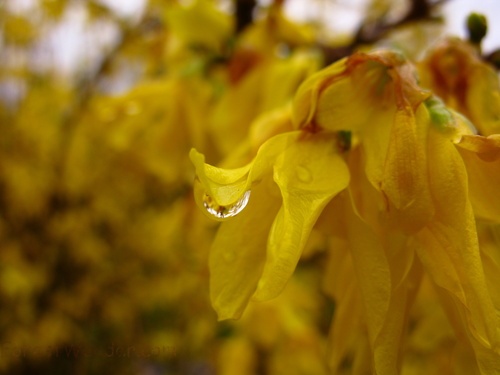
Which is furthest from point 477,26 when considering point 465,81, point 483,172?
point 483,172

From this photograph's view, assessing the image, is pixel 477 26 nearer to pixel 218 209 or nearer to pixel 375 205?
pixel 375 205

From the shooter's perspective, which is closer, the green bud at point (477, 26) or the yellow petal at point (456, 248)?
the yellow petal at point (456, 248)

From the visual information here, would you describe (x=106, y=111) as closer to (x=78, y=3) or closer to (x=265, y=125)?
(x=265, y=125)

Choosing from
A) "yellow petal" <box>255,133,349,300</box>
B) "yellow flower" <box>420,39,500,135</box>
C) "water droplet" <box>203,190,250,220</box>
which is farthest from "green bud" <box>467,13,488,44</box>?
"water droplet" <box>203,190,250,220</box>

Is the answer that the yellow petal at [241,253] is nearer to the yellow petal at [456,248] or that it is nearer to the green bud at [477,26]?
the yellow petal at [456,248]

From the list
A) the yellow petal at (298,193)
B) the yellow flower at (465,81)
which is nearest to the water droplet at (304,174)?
the yellow petal at (298,193)

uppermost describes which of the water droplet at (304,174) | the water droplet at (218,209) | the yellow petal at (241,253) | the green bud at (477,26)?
the green bud at (477,26)

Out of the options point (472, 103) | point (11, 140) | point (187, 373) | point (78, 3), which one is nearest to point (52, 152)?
point (11, 140)

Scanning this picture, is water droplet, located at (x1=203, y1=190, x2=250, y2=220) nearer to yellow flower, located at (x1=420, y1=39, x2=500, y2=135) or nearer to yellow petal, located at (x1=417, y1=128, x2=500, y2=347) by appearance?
yellow petal, located at (x1=417, y1=128, x2=500, y2=347)
